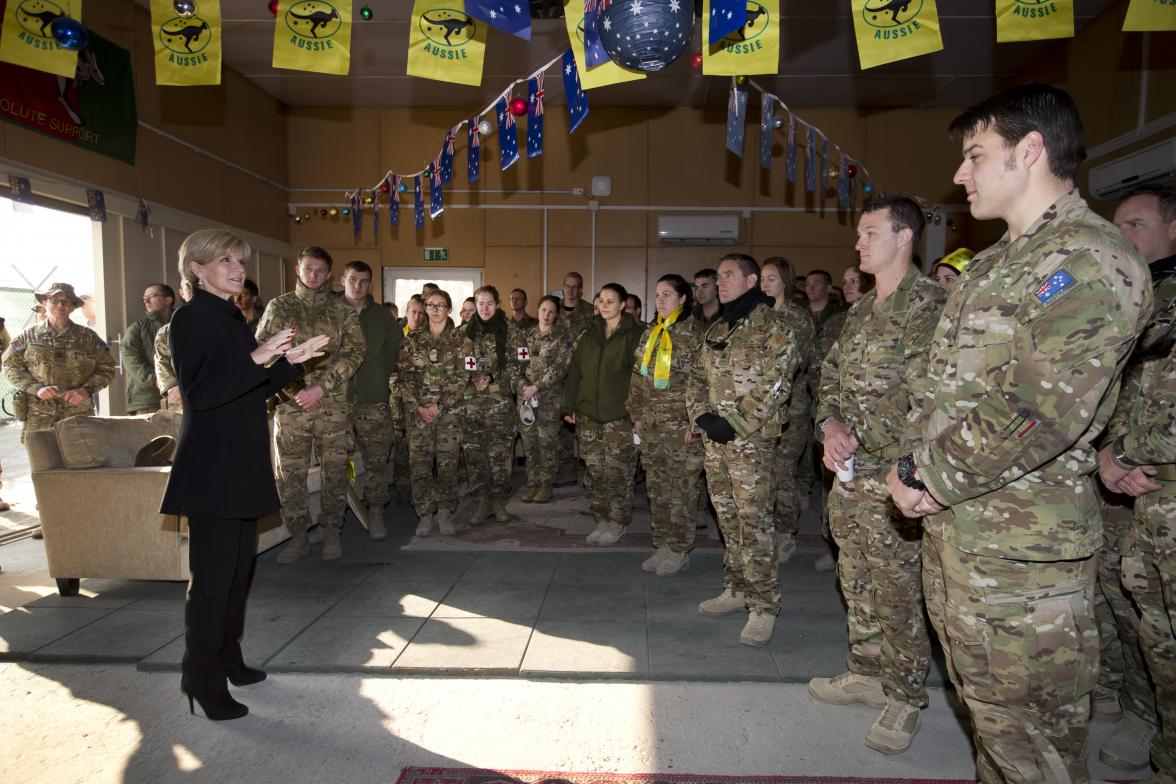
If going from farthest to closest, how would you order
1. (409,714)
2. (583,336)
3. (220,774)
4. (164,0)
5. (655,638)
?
(583,336)
(164,0)
(655,638)
(409,714)
(220,774)

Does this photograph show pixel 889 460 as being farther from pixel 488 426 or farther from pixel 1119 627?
pixel 488 426

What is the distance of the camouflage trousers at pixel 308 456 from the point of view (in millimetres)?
4285

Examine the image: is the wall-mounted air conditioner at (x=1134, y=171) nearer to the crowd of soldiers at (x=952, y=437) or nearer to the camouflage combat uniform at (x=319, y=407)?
the crowd of soldiers at (x=952, y=437)

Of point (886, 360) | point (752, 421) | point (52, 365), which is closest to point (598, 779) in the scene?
point (752, 421)

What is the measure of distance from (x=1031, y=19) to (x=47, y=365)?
671 cm

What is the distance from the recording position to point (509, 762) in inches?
87.5

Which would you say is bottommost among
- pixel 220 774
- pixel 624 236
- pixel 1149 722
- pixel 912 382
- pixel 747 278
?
pixel 220 774

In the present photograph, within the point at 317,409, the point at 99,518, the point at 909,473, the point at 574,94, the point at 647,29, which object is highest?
the point at 574,94

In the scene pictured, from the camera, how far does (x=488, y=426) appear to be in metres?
5.32

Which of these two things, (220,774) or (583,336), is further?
(583,336)

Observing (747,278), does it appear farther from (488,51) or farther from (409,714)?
(488,51)

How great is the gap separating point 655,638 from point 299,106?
9.61 metres

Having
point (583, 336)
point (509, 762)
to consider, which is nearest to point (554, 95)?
point (583, 336)

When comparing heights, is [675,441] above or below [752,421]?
below
